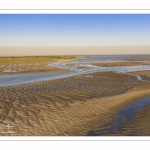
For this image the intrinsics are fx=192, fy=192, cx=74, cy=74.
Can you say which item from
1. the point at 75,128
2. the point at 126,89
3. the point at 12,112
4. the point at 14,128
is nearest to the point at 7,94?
the point at 12,112

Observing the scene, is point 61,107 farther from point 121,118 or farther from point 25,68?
point 25,68

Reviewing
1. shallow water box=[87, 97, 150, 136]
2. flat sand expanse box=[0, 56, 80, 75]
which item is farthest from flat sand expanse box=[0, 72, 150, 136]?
flat sand expanse box=[0, 56, 80, 75]

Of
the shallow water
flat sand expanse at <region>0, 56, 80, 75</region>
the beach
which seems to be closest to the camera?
the shallow water

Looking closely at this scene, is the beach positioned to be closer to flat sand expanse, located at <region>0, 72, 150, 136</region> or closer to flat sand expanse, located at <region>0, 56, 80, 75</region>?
flat sand expanse, located at <region>0, 72, 150, 136</region>

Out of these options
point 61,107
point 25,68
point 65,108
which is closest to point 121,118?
point 65,108

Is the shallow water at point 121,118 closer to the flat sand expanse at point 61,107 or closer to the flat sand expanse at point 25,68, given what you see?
the flat sand expanse at point 61,107

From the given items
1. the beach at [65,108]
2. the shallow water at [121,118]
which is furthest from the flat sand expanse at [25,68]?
the shallow water at [121,118]
